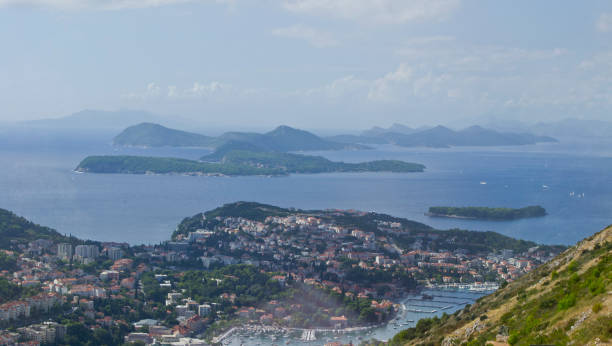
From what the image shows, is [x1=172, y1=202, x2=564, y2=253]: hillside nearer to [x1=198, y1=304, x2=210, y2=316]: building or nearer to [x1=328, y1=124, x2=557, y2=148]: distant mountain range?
[x1=198, y1=304, x2=210, y2=316]: building

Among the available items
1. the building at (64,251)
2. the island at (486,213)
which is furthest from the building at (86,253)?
the island at (486,213)

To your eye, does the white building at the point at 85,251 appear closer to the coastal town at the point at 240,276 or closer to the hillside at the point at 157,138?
the coastal town at the point at 240,276

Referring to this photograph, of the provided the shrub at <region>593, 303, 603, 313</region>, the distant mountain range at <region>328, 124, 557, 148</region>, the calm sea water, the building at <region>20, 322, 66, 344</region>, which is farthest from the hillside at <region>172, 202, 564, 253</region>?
the distant mountain range at <region>328, 124, 557, 148</region>

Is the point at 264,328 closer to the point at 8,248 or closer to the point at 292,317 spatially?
the point at 292,317

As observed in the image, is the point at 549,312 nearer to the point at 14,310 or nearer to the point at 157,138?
the point at 14,310

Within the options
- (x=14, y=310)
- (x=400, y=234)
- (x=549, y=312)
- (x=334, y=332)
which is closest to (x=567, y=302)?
(x=549, y=312)
